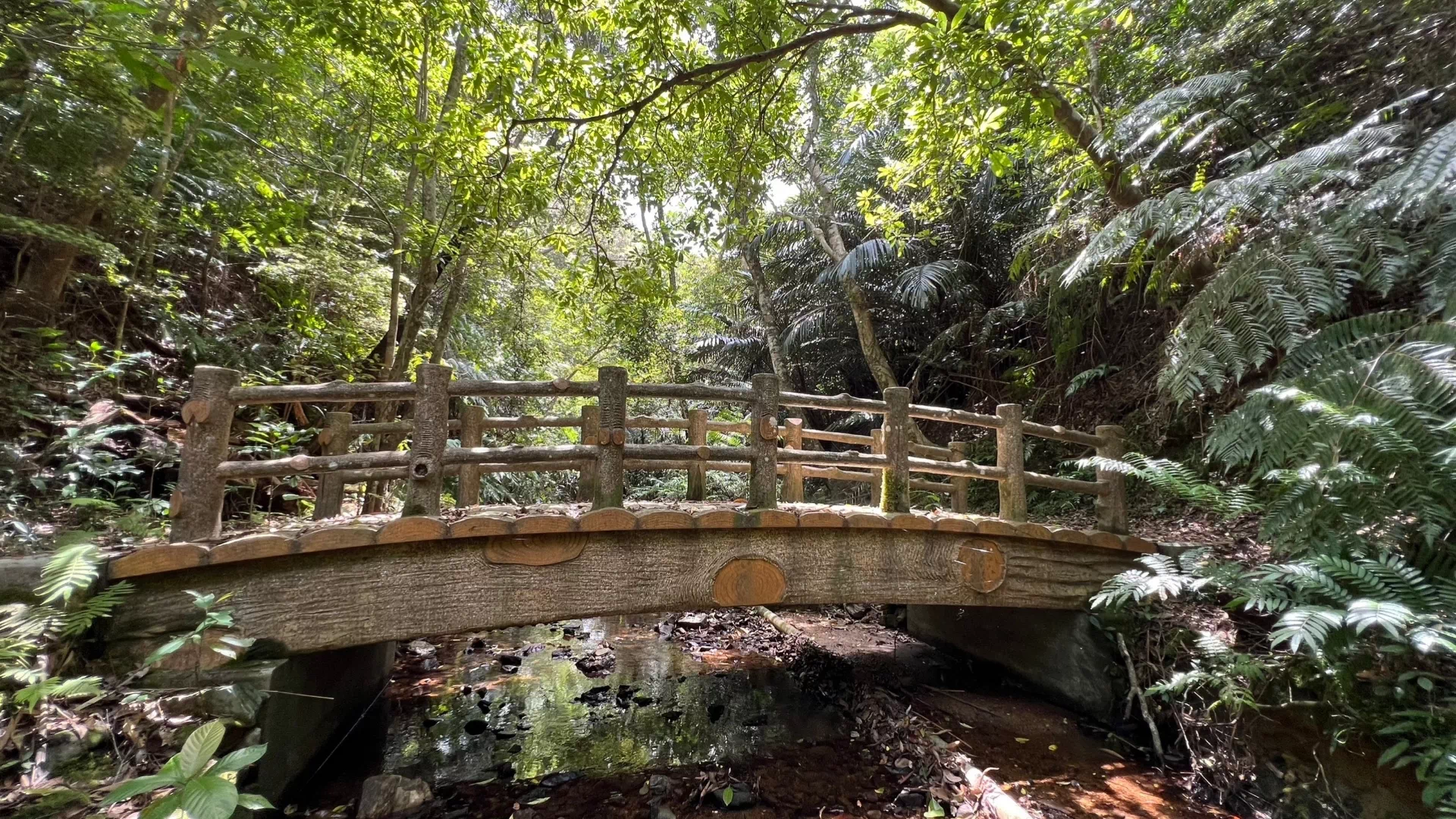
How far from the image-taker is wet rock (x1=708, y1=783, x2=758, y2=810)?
307 cm

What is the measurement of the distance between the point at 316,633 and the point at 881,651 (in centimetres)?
471

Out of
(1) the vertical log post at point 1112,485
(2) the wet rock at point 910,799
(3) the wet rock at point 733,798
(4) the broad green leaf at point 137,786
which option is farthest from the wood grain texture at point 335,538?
(1) the vertical log post at point 1112,485

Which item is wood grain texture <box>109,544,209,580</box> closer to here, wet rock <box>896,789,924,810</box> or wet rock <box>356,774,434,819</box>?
wet rock <box>356,774,434,819</box>

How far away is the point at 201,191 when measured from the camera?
18.2ft

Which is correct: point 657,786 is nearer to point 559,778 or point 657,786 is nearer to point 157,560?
point 559,778

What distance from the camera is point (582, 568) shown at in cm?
316

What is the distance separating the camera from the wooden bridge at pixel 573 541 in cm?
274

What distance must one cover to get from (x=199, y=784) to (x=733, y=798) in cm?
235

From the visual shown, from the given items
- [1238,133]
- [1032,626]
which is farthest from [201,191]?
[1238,133]

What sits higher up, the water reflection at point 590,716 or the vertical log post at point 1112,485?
the vertical log post at point 1112,485

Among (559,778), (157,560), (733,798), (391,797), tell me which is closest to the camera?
(157,560)

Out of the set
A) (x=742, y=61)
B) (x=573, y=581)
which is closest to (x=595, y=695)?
(x=573, y=581)

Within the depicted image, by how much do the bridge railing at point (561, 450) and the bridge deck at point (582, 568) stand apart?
8.0 inches

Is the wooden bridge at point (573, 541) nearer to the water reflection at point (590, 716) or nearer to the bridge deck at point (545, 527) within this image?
the bridge deck at point (545, 527)
